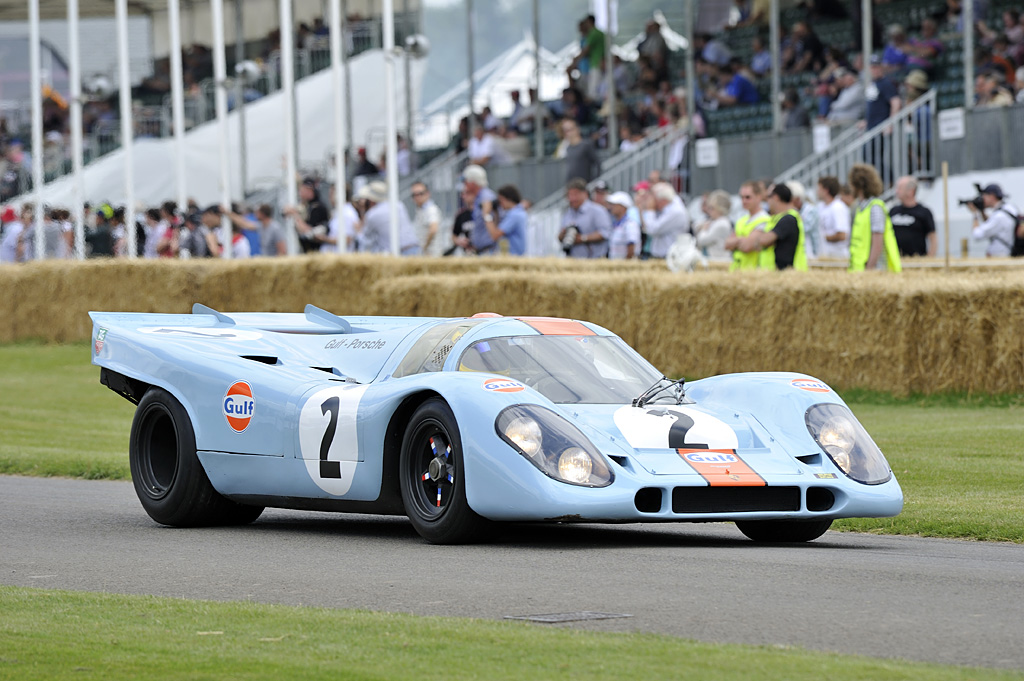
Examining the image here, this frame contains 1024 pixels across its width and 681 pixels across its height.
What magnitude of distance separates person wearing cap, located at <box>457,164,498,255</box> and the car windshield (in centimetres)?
1085

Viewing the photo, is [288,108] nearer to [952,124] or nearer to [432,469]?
[952,124]

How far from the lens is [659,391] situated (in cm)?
771

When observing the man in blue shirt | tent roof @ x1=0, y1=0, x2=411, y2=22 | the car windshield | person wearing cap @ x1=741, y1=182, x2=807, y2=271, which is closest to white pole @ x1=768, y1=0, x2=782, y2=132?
the man in blue shirt

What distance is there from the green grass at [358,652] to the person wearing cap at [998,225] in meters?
13.6

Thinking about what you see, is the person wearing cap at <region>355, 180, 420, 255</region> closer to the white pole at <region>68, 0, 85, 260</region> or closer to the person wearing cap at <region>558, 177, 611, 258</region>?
the person wearing cap at <region>558, 177, 611, 258</region>

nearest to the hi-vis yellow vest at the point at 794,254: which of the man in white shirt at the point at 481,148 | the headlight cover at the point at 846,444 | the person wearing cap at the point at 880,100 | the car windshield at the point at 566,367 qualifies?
the car windshield at the point at 566,367

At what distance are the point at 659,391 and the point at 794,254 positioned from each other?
6802 millimetres

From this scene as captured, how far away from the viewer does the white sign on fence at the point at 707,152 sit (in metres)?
25.5

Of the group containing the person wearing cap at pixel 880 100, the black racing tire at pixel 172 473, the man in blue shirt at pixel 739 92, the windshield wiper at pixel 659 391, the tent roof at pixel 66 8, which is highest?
the tent roof at pixel 66 8

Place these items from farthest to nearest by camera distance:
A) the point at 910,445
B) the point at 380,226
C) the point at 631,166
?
the point at 631,166, the point at 380,226, the point at 910,445

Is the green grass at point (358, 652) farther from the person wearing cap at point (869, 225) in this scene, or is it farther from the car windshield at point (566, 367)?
the person wearing cap at point (869, 225)

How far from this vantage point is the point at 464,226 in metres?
20.7

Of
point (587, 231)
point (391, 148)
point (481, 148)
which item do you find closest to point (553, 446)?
point (587, 231)

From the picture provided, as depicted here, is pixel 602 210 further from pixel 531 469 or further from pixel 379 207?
pixel 531 469
